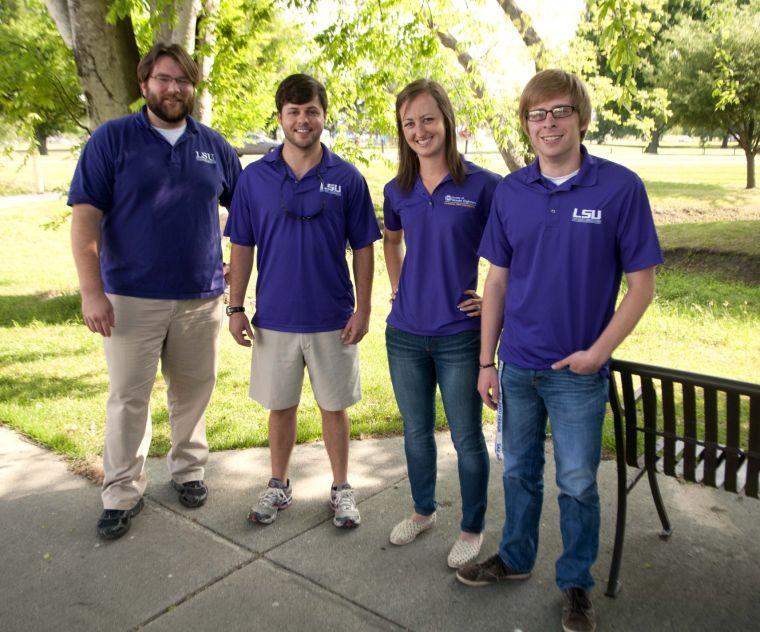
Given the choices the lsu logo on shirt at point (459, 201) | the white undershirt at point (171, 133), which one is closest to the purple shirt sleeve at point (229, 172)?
the white undershirt at point (171, 133)

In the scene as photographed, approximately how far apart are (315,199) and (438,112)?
2.28 feet

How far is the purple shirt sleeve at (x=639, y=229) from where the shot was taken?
2426 mm

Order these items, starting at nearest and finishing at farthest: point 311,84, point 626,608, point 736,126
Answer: point 626,608
point 311,84
point 736,126

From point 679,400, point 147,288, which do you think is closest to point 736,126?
point 679,400

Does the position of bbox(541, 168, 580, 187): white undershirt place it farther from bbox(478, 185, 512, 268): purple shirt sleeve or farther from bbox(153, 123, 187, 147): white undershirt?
bbox(153, 123, 187, 147): white undershirt

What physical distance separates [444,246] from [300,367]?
39.6 inches

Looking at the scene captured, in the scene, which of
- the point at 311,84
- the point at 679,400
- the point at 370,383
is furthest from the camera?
the point at 370,383

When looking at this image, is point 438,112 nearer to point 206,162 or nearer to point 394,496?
point 206,162

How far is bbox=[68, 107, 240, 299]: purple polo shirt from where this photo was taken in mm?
3320

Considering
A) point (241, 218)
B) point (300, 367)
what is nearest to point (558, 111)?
point (241, 218)

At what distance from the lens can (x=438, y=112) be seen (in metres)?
2.94

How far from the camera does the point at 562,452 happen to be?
2.67 m

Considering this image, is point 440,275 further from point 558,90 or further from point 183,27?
point 183,27

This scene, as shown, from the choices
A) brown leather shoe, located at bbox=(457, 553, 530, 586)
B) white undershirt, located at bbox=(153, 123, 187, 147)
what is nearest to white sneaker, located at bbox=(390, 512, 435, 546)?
brown leather shoe, located at bbox=(457, 553, 530, 586)
